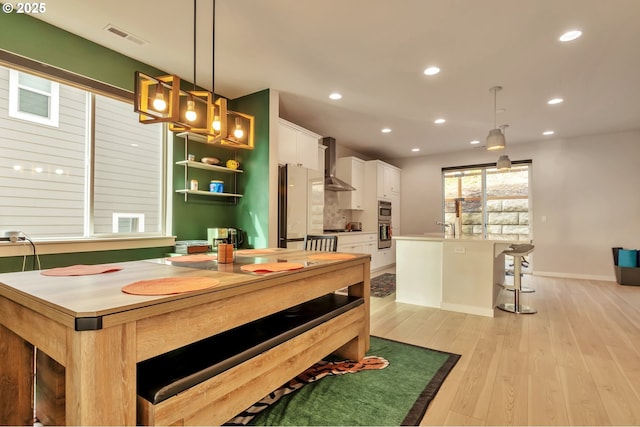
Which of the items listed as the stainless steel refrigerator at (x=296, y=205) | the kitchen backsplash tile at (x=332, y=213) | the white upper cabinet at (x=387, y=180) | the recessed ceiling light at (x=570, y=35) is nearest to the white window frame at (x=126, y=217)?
the stainless steel refrigerator at (x=296, y=205)

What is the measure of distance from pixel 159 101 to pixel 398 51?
7.29 feet

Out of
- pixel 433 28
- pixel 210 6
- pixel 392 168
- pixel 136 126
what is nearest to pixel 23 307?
pixel 210 6

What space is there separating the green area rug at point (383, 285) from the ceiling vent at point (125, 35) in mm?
3934

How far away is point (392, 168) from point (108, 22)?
5.76 m

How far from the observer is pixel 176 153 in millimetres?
3461

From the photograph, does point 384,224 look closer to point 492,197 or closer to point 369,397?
point 492,197

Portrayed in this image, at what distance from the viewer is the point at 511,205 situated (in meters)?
6.30

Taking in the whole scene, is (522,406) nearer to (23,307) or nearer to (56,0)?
(23,307)

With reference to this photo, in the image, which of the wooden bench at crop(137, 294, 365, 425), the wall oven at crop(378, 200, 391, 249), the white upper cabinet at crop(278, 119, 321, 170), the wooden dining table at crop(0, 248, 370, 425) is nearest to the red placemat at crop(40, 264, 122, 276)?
the wooden dining table at crop(0, 248, 370, 425)

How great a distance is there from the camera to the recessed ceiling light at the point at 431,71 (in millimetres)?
3159

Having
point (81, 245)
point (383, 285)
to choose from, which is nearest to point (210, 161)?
point (81, 245)

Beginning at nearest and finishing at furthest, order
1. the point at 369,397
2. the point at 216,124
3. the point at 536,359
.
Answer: the point at 369,397 < the point at 216,124 < the point at 536,359

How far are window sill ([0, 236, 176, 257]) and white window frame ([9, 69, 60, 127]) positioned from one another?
3.42 ft

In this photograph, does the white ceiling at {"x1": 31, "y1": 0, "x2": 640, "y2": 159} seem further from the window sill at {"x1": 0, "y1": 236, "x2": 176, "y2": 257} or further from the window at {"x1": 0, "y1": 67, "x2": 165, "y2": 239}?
the window sill at {"x1": 0, "y1": 236, "x2": 176, "y2": 257}
